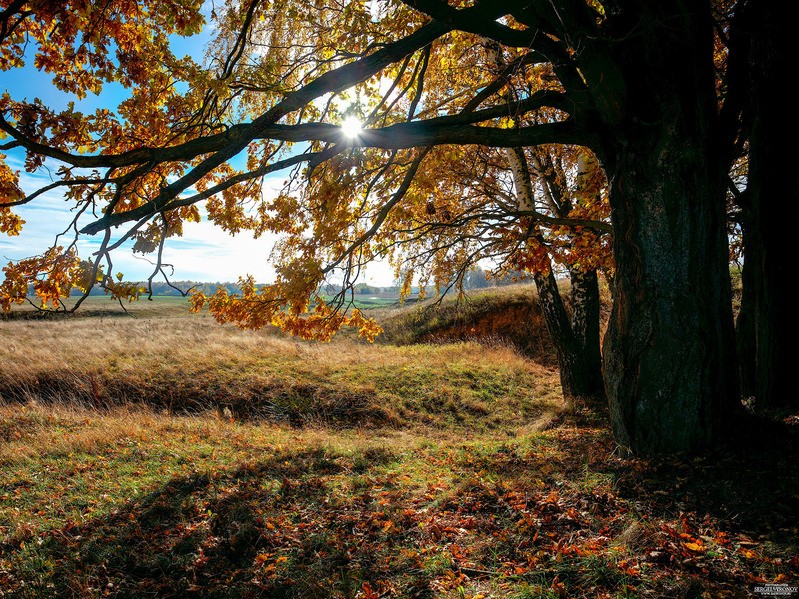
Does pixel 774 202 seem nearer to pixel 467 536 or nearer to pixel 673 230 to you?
→ pixel 673 230

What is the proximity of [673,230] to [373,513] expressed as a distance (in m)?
4.32

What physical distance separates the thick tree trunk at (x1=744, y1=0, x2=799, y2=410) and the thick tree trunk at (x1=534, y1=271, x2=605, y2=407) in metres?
3.43

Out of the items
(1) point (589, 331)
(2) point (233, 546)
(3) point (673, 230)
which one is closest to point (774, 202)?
(3) point (673, 230)

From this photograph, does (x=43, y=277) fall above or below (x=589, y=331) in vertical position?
above

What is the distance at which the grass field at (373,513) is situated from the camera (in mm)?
3111

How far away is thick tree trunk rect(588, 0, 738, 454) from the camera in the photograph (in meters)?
4.31

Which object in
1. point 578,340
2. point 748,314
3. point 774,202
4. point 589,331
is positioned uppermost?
point 774,202

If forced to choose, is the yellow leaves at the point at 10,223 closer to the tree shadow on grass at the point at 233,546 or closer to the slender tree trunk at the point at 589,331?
the tree shadow on grass at the point at 233,546

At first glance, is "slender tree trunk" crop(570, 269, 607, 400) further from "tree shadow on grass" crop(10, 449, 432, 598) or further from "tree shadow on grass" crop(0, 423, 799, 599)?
"tree shadow on grass" crop(10, 449, 432, 598)

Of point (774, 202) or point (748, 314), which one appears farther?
point (748, 314)

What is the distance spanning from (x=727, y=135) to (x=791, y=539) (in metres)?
4.02

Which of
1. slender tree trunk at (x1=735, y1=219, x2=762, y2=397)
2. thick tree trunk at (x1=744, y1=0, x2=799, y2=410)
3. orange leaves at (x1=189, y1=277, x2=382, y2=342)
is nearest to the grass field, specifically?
thick tree trunk at (x1=744, y1=0, x2=799, y2=410)

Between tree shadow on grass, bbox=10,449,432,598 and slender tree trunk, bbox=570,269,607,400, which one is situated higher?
slender tree trunk, bbox=570,269,607,400

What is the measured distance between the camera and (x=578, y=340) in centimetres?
907
